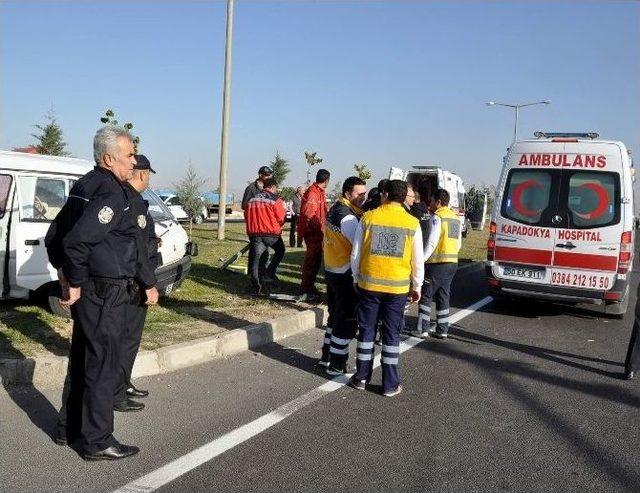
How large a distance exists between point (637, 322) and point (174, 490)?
181 inches

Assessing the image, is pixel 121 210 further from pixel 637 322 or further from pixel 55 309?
pixel 637 322

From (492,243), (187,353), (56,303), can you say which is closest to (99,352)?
(187,353)

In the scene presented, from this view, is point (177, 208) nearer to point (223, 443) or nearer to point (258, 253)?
point (258, 253)

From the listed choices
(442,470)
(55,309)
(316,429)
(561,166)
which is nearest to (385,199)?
(316,429)

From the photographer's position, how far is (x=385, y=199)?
5230 millimetres

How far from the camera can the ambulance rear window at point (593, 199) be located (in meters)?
8.36

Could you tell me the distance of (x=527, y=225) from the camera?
875cm

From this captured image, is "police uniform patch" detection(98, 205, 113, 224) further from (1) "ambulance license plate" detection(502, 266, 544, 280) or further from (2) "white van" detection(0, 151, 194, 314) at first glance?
(1) "ambulance license plate" detection(502, 266, 544, 280)

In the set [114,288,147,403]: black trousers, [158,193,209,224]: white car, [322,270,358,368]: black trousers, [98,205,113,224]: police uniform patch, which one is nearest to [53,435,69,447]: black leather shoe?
→ [114,288,147,403]: black trousers

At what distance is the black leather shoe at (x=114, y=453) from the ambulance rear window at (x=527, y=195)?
656 centimetres

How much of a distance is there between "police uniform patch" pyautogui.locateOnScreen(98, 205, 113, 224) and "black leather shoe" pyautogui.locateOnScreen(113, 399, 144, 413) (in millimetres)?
1624

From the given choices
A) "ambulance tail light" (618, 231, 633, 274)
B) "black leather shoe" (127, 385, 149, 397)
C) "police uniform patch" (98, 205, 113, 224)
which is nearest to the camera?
"police uniform patch" (98, 205, 113, 224)

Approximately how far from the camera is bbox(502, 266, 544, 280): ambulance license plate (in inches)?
341

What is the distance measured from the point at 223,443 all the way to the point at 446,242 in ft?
13.8
